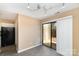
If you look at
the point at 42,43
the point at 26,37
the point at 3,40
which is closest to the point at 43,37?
the point at 42,43

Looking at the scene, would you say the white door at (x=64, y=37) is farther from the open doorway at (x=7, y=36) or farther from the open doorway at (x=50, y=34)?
the open doorway at (x=7, y=36)

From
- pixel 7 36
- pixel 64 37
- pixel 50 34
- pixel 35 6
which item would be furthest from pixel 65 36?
pixel 7 36

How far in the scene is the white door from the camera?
432 cm

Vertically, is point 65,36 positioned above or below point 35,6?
below

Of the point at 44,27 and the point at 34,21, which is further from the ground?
the point at 34,21

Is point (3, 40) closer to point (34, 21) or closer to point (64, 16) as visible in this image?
point (34, 21)

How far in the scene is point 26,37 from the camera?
19.5ft

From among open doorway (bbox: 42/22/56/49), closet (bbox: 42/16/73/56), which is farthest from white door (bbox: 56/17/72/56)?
open doorway (bbox: 42/22/56/49)

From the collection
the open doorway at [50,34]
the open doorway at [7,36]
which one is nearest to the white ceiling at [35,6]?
the open doorway at [50,34]

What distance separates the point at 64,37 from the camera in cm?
461

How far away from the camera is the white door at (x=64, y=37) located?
4324mm

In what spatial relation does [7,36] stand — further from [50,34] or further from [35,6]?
[35,6]

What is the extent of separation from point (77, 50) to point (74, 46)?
233 millimetres

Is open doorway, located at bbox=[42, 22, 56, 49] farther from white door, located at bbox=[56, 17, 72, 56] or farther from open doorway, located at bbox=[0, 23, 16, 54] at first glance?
open doorway, located at bbox=[0, 23, 16, 54]
